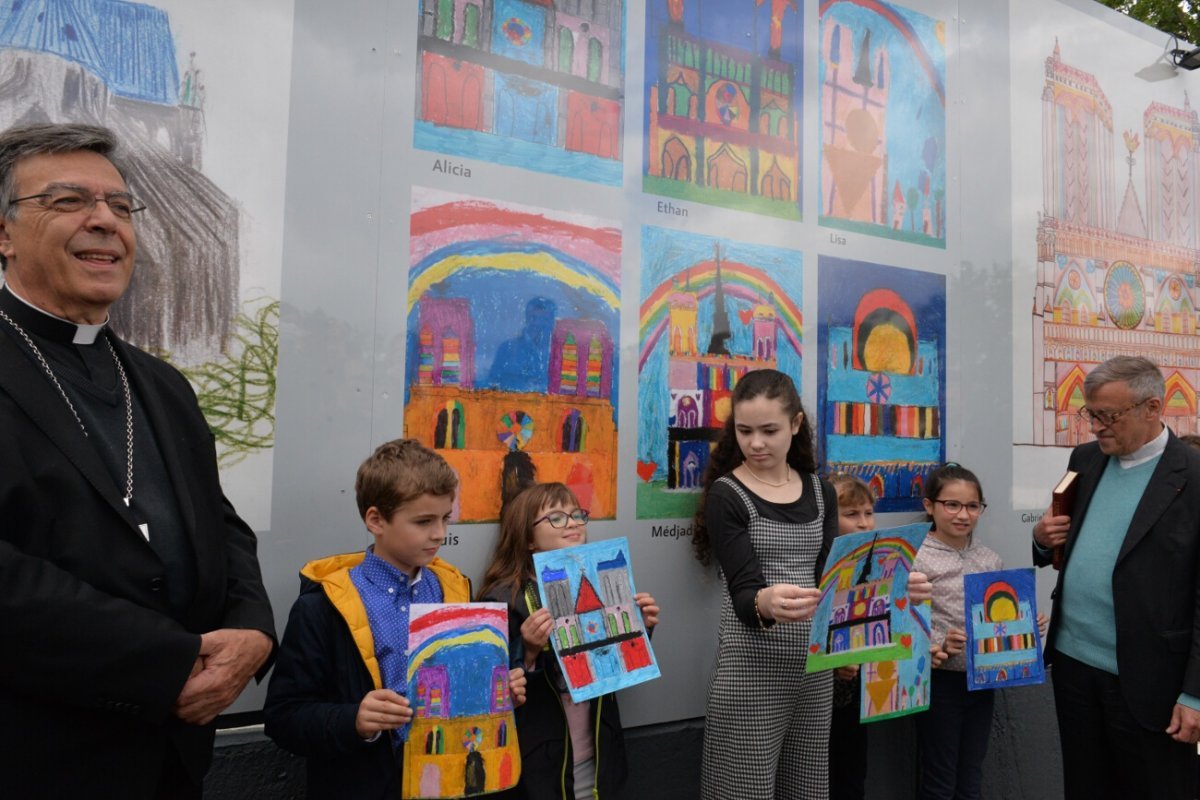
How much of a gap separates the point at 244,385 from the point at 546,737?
4.30 feet

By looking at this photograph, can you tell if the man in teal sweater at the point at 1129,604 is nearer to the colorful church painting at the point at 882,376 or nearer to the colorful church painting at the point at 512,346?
the colorful church painting at the point at 882,376

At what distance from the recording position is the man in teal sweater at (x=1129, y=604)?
2822 mm

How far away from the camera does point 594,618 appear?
2496 mm

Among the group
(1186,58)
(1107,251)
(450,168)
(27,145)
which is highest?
(1186,58)

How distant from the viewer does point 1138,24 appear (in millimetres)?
4945

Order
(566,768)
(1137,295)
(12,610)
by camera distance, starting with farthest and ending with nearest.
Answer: (1137,295), (566,768), (12,610)

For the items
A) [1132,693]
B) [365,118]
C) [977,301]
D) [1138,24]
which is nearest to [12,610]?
[365,118]

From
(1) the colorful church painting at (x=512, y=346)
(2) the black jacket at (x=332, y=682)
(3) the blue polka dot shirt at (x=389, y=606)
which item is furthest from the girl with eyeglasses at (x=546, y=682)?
(2) the black jacket at (x=332, y=682)

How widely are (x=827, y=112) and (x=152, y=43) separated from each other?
2.60 metres

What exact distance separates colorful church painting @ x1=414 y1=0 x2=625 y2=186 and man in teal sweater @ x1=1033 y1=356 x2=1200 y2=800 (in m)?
1.97

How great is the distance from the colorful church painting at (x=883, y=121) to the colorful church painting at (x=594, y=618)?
6.47 ft

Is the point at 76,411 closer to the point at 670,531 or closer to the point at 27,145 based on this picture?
the point at 27,145

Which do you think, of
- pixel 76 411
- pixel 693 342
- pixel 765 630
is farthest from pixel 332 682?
pixel 693 342

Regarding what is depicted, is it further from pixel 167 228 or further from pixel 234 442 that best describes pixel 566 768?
pixel 167 228
